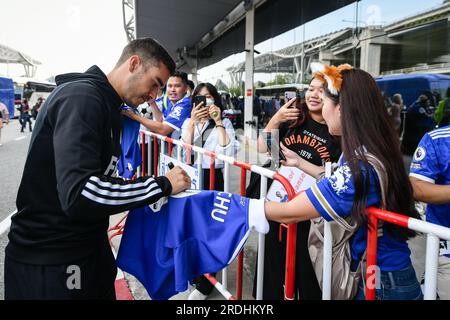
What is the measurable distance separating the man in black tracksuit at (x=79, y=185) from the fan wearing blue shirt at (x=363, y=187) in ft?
1.85

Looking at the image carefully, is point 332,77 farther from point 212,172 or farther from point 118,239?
point 118,239

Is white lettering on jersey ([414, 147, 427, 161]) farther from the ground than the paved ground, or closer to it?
farther from the ground

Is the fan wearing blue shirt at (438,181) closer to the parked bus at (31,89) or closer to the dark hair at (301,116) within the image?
the dark hair at (301,116)

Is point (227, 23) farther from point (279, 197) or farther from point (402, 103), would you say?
point (279, 197)

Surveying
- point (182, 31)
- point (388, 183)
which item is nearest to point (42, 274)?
point (388, 183)

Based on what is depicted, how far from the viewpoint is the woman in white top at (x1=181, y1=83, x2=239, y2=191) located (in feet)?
10.5

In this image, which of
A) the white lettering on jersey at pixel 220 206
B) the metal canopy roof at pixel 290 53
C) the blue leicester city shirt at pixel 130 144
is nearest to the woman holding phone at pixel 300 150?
the white lettering on jersey at pixel 220 206

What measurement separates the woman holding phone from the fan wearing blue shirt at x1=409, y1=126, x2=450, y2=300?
611mm

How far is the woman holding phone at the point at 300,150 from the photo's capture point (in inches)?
71.0

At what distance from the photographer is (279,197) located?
2.12 meters

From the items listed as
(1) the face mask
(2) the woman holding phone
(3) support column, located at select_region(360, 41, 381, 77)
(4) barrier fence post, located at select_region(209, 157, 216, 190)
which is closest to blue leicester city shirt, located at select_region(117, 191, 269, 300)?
(2) the woman holding phone

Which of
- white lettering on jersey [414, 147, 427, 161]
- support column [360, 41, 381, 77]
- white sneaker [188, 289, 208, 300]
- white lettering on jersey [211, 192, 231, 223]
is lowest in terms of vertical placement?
white sneaker [188, 289, 208, 300]

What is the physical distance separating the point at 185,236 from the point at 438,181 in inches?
53.5

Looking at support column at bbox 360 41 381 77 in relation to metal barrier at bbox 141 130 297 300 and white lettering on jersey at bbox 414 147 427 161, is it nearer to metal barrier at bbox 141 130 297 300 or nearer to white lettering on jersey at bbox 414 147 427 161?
metal barrier at bbox 141 130 297 300
